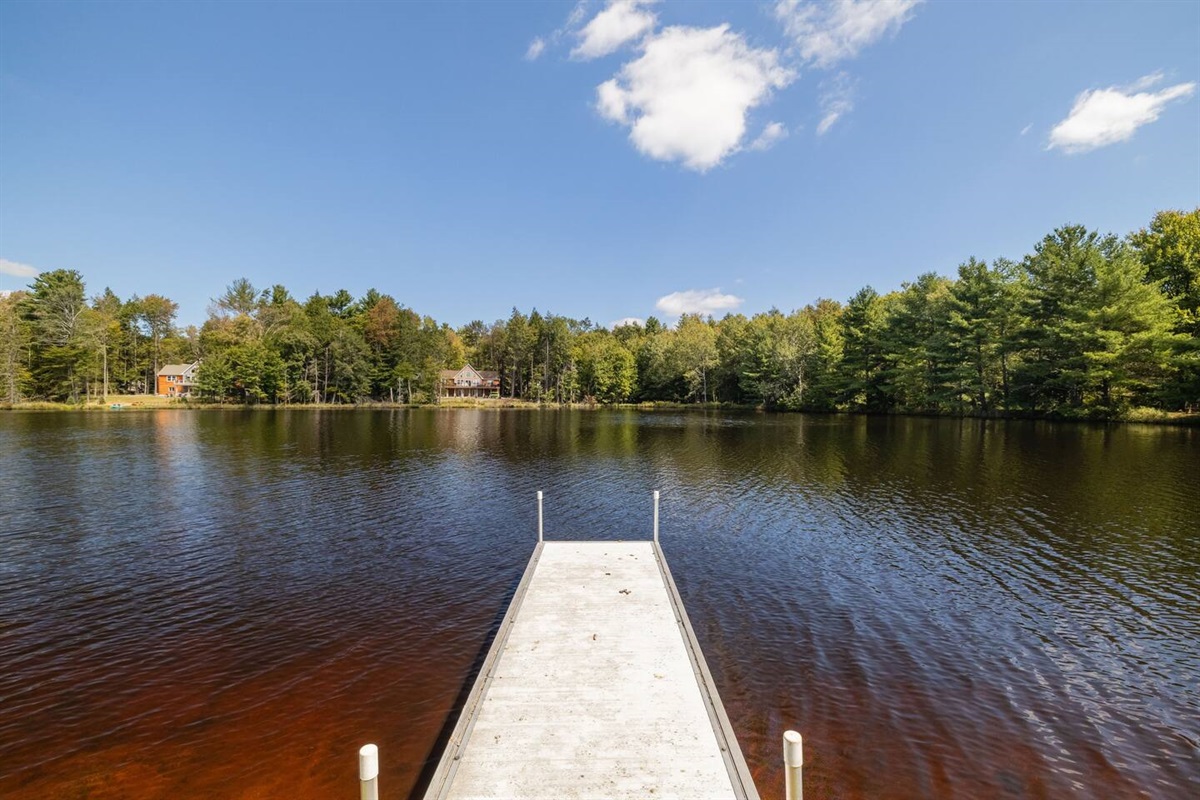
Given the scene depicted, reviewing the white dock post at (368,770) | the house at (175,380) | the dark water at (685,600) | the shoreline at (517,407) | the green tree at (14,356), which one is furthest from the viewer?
the house at (175,380)

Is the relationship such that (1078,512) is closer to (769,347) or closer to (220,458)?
(220,458)

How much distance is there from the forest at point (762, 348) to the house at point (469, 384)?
370 cm

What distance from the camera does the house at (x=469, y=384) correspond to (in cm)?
11669

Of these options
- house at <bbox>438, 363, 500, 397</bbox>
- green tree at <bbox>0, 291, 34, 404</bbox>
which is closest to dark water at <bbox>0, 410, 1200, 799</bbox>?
green tree at <bbox>0, 291, 34, 404</bbox>

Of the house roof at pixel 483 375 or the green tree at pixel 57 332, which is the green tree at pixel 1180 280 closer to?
the house roof at pixel 483 375

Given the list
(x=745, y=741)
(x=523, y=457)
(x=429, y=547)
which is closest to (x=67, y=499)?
(x=429, y=547)

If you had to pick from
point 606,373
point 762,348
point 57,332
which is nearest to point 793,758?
point 762,348

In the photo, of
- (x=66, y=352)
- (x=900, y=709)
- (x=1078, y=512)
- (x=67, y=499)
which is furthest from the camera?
(x=66, y=352)

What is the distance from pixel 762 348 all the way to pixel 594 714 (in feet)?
310

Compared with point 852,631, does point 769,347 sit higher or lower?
higher

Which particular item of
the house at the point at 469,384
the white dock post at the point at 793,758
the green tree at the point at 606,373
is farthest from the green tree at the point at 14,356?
the white dock post at the point at 793,758

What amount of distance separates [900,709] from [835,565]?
7.02 m

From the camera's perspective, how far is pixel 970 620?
11797 mm

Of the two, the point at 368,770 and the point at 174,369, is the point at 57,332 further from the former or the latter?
the point at 368,770
